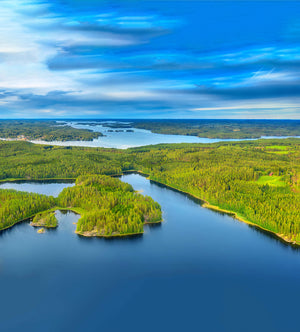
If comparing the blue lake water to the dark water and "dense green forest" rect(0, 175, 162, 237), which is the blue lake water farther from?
the dark water

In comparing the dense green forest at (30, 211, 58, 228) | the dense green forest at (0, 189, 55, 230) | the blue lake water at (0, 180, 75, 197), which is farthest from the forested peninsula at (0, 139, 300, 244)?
the dense green forest at (30, 211, 58, 228)

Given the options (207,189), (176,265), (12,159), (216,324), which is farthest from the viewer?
(12,159)

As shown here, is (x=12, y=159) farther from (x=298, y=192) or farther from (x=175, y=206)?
(x=298, y=192)

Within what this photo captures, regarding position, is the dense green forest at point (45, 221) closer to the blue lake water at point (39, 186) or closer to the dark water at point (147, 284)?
the dark water at point (147, 284)

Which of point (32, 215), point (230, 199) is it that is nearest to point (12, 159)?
point (32, 215)

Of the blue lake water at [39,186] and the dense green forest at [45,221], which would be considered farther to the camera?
the blue lake water at [39,186]

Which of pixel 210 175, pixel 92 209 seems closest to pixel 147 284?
pixel 92 209

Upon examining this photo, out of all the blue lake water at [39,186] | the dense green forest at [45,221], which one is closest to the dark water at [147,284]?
the dense green forest at [45,221]
